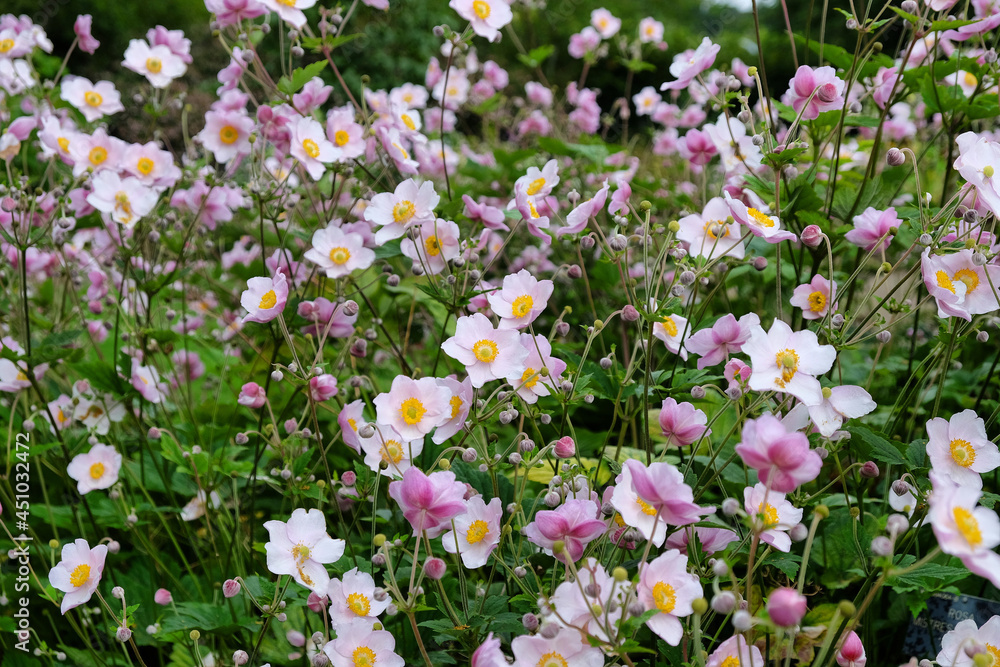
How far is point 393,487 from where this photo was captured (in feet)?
3.52

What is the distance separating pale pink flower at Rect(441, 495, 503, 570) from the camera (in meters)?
1.17

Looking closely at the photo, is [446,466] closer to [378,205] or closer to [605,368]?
[605,368]

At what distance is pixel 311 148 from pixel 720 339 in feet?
3.27

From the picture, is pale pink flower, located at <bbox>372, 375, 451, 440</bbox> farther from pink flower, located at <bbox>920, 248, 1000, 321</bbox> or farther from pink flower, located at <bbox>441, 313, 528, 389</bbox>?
pink flower, located at <bbox>920, 248, 1000, 321</bbox>

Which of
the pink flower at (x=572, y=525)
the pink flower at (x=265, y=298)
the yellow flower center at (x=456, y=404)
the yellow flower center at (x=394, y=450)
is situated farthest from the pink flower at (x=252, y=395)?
the pink flower at (x=572, y=525)

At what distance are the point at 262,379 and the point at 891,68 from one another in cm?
211

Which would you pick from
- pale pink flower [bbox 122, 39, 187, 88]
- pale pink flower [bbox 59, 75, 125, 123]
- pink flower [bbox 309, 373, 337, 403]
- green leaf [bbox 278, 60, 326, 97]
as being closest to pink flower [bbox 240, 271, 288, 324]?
pink flower [bbox 309, 373, 337, 403]

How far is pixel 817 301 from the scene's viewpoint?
55.6 inches

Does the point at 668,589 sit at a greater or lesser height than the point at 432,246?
lesser

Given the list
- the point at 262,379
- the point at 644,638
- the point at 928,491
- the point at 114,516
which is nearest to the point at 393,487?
the point at 644,638

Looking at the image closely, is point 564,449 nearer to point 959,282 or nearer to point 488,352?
point 488,352

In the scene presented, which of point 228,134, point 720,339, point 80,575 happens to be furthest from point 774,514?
point 228,134

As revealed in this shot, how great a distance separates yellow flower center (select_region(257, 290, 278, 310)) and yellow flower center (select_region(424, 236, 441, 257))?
0.38 m

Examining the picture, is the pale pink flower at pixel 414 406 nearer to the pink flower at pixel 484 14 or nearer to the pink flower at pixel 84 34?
the pink flower at pixel 484 14
